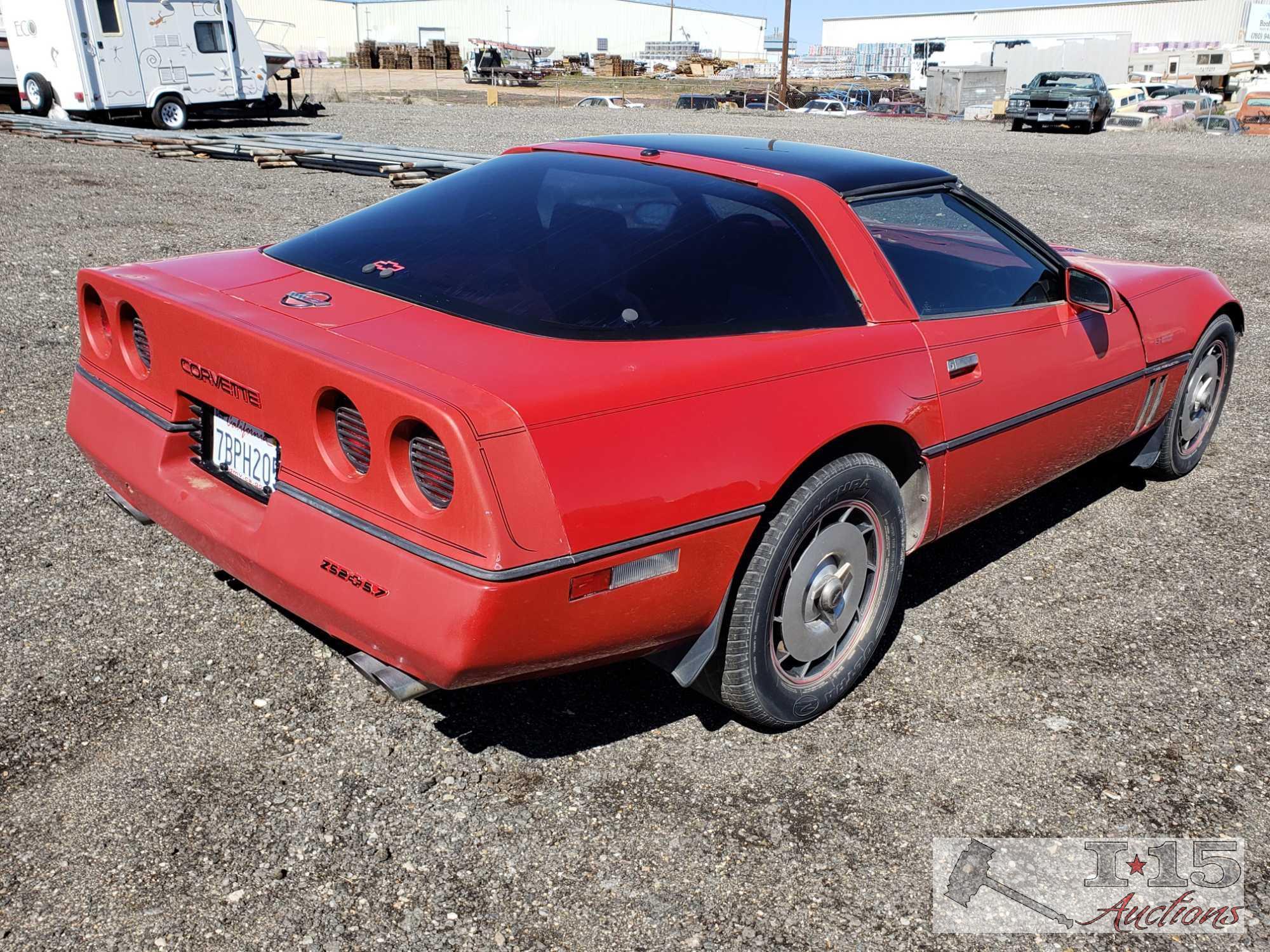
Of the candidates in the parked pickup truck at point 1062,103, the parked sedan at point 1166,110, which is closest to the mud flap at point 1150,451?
the parked pickup truck at point 1062,103

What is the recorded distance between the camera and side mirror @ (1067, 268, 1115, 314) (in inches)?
139

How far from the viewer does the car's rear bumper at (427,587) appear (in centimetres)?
211

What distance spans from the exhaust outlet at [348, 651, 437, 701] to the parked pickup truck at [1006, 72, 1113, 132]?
91.5ft

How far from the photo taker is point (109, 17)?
18500mm

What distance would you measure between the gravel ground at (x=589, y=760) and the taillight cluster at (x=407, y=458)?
31.7 inches

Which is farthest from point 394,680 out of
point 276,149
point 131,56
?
point 131,56

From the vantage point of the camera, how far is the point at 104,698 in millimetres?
2836

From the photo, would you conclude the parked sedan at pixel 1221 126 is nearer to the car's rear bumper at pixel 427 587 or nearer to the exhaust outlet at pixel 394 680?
the car's rear bumper at pixel 427 587

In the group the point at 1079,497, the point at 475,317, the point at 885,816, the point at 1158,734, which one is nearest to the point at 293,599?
the point at 475,317

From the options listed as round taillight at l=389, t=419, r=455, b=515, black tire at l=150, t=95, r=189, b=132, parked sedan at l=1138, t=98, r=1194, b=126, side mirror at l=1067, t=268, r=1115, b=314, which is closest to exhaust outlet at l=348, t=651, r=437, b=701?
round taillight at l=389, t=419, r=455, b=515

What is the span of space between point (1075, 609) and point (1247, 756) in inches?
33.2

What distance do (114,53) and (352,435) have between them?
1987 cm

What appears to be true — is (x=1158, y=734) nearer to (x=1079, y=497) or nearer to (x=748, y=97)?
(x=1079, y=497)

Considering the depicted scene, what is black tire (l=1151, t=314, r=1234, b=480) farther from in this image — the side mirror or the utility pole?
the utility pole
